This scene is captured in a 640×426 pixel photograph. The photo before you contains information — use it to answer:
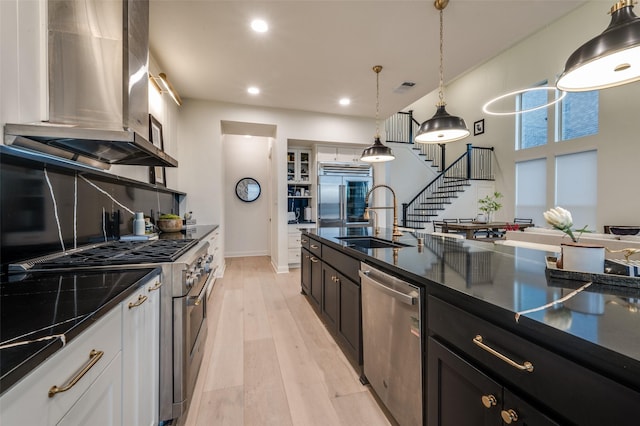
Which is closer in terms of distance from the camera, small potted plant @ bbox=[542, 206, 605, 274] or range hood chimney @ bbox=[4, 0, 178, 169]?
small potted plant @ bbox=[542, 206, 605, 274]

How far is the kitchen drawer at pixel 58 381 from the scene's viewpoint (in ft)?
1.65

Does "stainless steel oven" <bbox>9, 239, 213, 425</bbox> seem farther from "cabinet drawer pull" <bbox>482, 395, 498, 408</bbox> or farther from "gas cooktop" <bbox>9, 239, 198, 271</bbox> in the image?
"cabinet drawer pull" <bbox>482, 395, 498, 408</bbox>

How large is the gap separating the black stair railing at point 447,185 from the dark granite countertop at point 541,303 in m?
6.42

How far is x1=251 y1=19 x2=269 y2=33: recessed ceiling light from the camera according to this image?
2.67 m

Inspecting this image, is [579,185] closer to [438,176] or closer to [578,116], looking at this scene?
[578,116]

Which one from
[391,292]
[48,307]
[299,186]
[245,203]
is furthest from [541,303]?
[245,203]

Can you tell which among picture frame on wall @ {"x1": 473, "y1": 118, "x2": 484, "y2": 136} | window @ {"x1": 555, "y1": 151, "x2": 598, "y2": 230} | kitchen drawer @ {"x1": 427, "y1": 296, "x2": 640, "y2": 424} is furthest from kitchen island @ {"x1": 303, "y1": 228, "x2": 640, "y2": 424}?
picture frame on wall @ {"x1": 473, "y1": 118, "x2": 484, "y2": 136}

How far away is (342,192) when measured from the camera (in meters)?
5.26

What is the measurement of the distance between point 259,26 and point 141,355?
3019mm

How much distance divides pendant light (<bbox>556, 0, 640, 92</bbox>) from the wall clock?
5.69 m

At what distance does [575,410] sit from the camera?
0.61 metres

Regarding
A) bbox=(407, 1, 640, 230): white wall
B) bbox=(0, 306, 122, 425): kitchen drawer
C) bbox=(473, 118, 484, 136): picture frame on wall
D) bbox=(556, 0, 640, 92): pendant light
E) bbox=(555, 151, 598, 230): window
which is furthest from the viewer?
bbox=(473, 118, 484, 136): picture frame on wall

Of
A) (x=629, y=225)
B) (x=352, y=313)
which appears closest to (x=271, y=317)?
(x=352, y=313)

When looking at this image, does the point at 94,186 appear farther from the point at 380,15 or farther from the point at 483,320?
the point at 380,15
